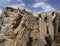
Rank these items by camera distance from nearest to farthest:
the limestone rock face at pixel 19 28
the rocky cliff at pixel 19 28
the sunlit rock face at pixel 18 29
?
the sunlit rock face at pixel 18 29 < the limestone rock face at pixel 19 28 < the rocky cliff at pixel 19 28

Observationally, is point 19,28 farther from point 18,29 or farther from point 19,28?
point 18,29

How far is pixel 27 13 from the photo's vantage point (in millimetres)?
37719

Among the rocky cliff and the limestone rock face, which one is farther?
the rocky cliff

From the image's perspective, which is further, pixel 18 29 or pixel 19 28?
pixel 19 28

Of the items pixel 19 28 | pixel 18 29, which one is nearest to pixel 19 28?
pixel 19 28

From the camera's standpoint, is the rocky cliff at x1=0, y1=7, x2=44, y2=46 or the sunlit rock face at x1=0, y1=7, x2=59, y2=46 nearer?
the sunlit rock face at x1=0, y1=7, x2=59, y2=46

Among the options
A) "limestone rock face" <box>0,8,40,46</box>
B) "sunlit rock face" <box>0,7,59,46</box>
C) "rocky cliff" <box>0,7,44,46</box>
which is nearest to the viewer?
"sunlit rock face" <box>0,7,59,46</box>

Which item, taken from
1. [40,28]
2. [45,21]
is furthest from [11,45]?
[45,21]

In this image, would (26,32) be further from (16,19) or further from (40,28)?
(40,28)

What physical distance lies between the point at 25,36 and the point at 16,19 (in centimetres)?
349

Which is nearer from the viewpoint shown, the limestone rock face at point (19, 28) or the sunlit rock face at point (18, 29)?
the sunlit rock face at point (18, 29)

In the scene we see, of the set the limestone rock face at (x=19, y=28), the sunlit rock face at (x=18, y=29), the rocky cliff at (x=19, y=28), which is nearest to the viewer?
the sunlit rock face at (x=18, y=29)

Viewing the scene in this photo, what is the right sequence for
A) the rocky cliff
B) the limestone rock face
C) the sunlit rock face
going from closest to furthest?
the sunlit rock face → the limestone rock face → the rocky cliff

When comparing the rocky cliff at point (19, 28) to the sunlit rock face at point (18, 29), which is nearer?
the sunlit rock face at point (18, 29)
